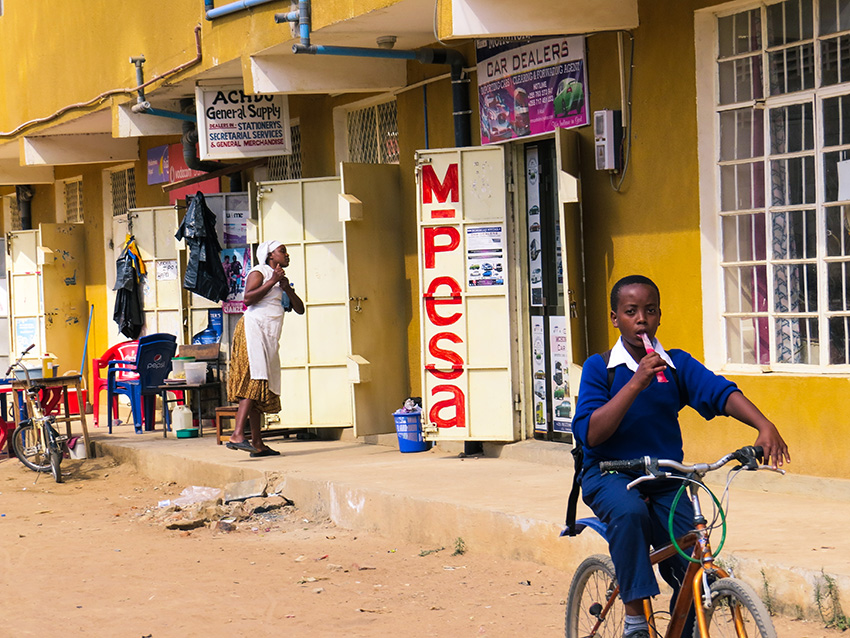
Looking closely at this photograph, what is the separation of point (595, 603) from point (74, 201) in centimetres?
1603

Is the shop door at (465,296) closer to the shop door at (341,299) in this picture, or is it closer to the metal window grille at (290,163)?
the shop door at (341,299)

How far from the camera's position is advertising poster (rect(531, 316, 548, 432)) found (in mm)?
9742

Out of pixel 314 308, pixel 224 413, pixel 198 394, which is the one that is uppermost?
pixel 314 308

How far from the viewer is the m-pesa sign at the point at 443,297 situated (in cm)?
991

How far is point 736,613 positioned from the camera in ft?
11.6

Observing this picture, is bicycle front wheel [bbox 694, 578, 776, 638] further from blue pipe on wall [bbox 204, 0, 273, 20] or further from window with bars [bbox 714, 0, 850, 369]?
blue pipe on wall [bbox 204, 0, 273, 20]

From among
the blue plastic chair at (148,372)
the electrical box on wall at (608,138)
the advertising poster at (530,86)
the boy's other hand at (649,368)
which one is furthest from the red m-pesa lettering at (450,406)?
the boy's other hand at (649,368)

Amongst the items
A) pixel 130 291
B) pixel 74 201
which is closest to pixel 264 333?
pixel 130 291

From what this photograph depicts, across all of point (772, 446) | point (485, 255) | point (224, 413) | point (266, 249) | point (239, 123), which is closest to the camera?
point (772, 446)

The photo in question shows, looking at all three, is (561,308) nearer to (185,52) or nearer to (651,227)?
(651,227)

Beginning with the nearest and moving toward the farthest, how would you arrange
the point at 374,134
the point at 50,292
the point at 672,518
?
1. the point at 672,518
2. the point at 374,134
3. the point at 50,292

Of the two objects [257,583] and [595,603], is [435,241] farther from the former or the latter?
[595,603]

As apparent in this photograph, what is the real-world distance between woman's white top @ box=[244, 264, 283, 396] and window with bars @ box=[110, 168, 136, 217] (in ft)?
23.2

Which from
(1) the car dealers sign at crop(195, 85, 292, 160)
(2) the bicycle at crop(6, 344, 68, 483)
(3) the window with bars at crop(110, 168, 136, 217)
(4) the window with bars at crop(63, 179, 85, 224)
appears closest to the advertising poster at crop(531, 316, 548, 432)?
(1) the car dealers sign at crop(195, 85, 292, 160)
